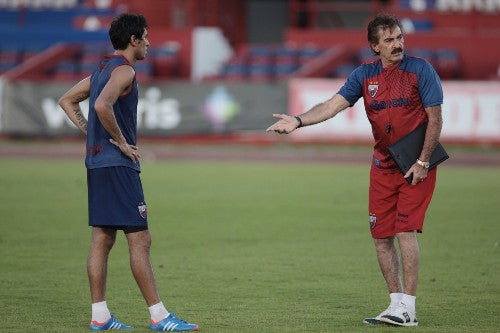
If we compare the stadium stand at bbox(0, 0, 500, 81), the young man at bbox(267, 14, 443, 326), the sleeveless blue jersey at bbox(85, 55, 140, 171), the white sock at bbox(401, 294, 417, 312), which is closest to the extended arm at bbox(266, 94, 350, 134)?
the young man at bbox(267, 14, 443, 326)

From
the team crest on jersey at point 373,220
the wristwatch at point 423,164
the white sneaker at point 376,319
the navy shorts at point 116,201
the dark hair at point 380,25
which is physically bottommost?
the white sneaker at point 376,319

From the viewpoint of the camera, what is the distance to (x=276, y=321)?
7.75 metres

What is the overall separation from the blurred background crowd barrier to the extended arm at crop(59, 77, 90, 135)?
66.9ft

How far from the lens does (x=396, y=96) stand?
7707mm

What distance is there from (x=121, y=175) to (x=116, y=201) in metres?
0.18

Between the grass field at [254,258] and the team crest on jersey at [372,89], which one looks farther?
the grass field at [254,258]

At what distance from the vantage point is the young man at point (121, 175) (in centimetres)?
723

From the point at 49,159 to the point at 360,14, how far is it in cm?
1732

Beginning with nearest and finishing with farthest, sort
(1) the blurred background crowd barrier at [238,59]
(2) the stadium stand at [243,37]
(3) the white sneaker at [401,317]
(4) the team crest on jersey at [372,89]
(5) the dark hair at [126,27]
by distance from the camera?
(5) the dark hair at [126,27]
(3) the white sneaker at [401,317]
(4) the team crest on jersey at [372,89]
(1) the blurred background crowd barrier at [238,59]
(2) the stadium stand at [243,37]

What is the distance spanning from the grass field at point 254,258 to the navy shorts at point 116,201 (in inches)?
31.3

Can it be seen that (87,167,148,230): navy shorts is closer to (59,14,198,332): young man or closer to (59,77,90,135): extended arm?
(59,14,198,332): young man

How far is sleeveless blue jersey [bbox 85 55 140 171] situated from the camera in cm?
725

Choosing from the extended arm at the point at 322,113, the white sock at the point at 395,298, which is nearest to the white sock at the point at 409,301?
the white sock at the point at 395,298

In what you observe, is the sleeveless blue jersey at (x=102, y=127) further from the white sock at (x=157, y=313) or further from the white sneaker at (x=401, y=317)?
the white sneaker at (x=401, y=317)
